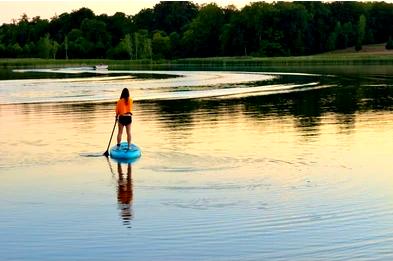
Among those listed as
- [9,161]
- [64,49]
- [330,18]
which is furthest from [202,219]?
[330,18]

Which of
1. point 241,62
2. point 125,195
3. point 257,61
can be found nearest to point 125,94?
point 125,195

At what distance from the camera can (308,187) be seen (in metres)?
13.4

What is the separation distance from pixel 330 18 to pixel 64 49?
62408 millimetres

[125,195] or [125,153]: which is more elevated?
[125,153]

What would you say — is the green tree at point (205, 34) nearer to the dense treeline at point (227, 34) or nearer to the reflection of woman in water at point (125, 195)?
the dense treeline at point (227, 34)

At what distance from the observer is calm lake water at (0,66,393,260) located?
9.79 meters

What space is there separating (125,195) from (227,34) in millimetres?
153791

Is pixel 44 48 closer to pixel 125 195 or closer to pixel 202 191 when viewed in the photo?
pixel 125 195

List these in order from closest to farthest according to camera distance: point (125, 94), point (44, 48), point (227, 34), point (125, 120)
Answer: point (125, 94), point (125, 120), point (44, 48), point (227, 34)

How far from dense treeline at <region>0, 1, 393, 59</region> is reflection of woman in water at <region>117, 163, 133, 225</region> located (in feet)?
453

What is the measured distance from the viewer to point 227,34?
541ft

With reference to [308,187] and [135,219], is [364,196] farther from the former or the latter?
[135,219]

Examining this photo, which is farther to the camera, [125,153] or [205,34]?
[205,34]

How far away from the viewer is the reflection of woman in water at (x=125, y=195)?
11539 millimetres
